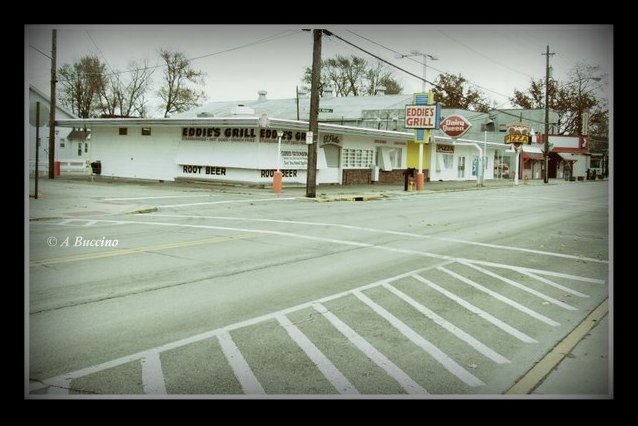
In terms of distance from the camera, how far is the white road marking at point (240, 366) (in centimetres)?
486

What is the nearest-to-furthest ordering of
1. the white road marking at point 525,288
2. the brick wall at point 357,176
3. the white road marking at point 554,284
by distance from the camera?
the white road marking at point 525,288
the white road marking at point 554,284
the brick wall at point 357,176

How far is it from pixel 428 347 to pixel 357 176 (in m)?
33.9

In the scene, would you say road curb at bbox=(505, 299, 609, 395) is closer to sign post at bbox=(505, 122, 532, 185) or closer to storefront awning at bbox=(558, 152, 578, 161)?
sign post at bbox=(505, 122, 532, 185)

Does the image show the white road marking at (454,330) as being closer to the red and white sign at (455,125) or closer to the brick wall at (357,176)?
the brick wall at (357,176)

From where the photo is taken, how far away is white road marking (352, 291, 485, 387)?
17.1 feet

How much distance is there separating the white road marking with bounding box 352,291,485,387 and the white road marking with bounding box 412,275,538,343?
3.50ft

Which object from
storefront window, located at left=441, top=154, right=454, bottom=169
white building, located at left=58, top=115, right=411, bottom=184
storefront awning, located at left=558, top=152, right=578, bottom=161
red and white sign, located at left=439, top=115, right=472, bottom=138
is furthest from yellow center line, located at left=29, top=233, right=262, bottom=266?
storefront awning, located at left=558, top=152, right=578, bottom=161

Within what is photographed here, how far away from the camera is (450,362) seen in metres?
5.58

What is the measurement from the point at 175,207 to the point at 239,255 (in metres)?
9.52

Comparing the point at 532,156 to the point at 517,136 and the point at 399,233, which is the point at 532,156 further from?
the point at 399,233

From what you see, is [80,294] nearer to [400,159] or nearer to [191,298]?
[191,298]

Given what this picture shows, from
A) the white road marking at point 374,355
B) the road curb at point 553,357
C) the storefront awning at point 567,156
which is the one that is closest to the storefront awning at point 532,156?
the storefront awning at point 567,156

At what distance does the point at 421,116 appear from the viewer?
3325cm

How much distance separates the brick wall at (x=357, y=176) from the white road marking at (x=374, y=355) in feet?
103
